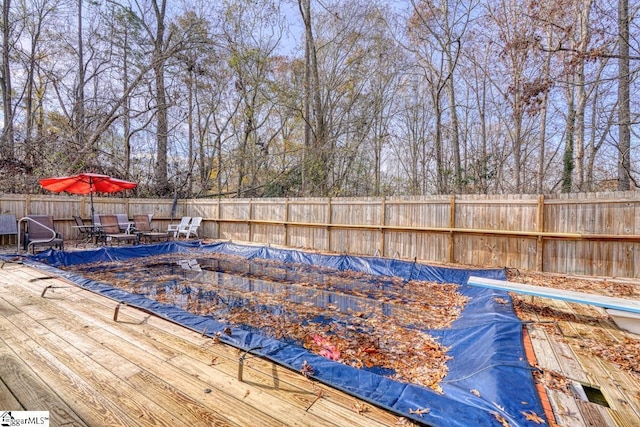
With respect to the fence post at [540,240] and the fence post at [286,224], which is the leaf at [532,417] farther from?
the fence post at [286,224]

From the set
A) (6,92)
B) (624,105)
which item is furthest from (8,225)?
(624,105)

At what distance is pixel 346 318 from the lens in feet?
12.5

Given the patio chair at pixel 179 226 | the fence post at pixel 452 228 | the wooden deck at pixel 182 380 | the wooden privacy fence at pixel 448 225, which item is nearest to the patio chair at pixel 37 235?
the wooden privacy fence at pixel 448 225

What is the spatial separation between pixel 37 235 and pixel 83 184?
164cm

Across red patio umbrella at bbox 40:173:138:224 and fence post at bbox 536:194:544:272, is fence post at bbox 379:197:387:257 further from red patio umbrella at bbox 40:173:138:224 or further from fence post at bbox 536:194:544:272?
red patio umbrella at bbox 40:173:138:224

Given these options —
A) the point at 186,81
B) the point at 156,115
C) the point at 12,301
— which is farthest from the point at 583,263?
the point at 156,115

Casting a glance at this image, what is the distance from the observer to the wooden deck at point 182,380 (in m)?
1.56

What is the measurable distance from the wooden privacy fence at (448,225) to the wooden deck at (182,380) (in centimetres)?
299

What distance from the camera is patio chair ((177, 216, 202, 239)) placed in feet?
33.3

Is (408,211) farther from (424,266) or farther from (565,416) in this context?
(565,416)

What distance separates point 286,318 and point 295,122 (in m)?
11.8

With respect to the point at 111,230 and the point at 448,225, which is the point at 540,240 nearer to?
the point at 448,225

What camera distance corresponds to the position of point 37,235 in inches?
266

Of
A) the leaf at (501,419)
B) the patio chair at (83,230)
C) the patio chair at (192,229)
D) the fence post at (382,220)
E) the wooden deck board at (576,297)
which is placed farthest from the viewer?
the patio chair at (192,229)
